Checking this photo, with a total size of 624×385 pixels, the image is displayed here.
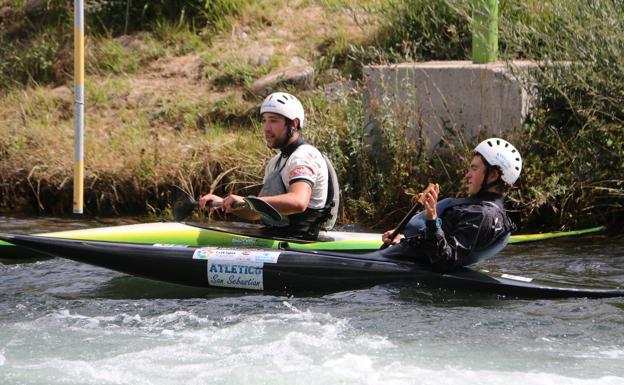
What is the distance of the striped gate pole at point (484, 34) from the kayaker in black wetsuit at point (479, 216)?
2894mm

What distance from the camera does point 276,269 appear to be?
271 inches

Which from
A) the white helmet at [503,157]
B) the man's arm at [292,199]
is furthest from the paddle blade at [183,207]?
the white helmet at [503,157]

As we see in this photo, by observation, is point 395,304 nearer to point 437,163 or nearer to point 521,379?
point 521,379

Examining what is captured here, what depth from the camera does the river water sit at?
17.8 ft

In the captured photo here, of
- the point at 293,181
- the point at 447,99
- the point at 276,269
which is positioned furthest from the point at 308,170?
the point at 447,99

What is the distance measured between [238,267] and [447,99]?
3.39m

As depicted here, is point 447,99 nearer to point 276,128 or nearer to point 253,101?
point 253,101

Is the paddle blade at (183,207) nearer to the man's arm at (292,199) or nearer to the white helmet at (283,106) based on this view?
the man's arm at (292,199)

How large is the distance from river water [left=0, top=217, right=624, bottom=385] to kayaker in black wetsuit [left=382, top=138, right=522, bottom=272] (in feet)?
1.13

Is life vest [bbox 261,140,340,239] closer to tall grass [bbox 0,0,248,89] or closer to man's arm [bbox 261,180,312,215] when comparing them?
man's arm [bbox 261,180,312,215]

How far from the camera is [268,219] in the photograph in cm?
709

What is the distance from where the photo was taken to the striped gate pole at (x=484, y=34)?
935cm

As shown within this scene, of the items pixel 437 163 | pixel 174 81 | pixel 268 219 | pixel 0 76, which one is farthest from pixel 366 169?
pixel 0 76

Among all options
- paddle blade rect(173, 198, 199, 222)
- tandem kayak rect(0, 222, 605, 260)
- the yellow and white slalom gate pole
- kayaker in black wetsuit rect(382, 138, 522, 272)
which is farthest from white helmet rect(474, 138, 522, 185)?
the yellow and white slalom gate pole
